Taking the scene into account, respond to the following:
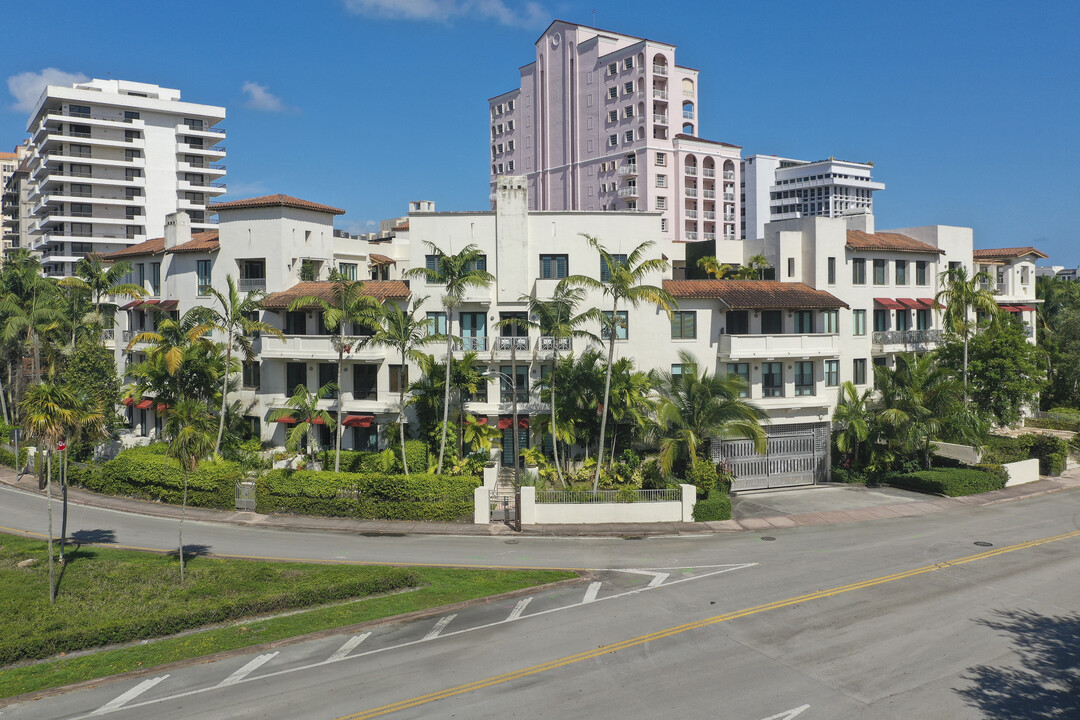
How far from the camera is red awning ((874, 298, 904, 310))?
48344 millimetres

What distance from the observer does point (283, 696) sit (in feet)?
61.1

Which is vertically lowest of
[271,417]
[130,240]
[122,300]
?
[271,417]

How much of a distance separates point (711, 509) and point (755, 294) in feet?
46.1

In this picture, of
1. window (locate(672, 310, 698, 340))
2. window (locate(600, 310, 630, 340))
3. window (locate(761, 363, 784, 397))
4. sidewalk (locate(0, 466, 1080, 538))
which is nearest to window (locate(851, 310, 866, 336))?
window (locate(761, 363, 784, 397))

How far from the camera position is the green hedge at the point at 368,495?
3569 centimetres

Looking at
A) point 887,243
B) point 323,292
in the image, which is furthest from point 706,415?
point 323,292

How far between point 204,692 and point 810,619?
16688 mm

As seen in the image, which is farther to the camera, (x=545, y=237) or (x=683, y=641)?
(x=545, y=237)

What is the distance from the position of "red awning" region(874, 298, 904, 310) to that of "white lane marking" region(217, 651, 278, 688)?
4061cm

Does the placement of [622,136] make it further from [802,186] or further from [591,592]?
[802,186]

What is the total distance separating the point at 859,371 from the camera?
47938mm

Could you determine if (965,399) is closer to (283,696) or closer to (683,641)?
(683,641)

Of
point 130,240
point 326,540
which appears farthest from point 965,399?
point 130,240

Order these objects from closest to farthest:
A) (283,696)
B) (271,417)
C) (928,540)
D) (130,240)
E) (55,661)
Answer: (283,696), (55,661), (928,540), (271,417), (130,240)
